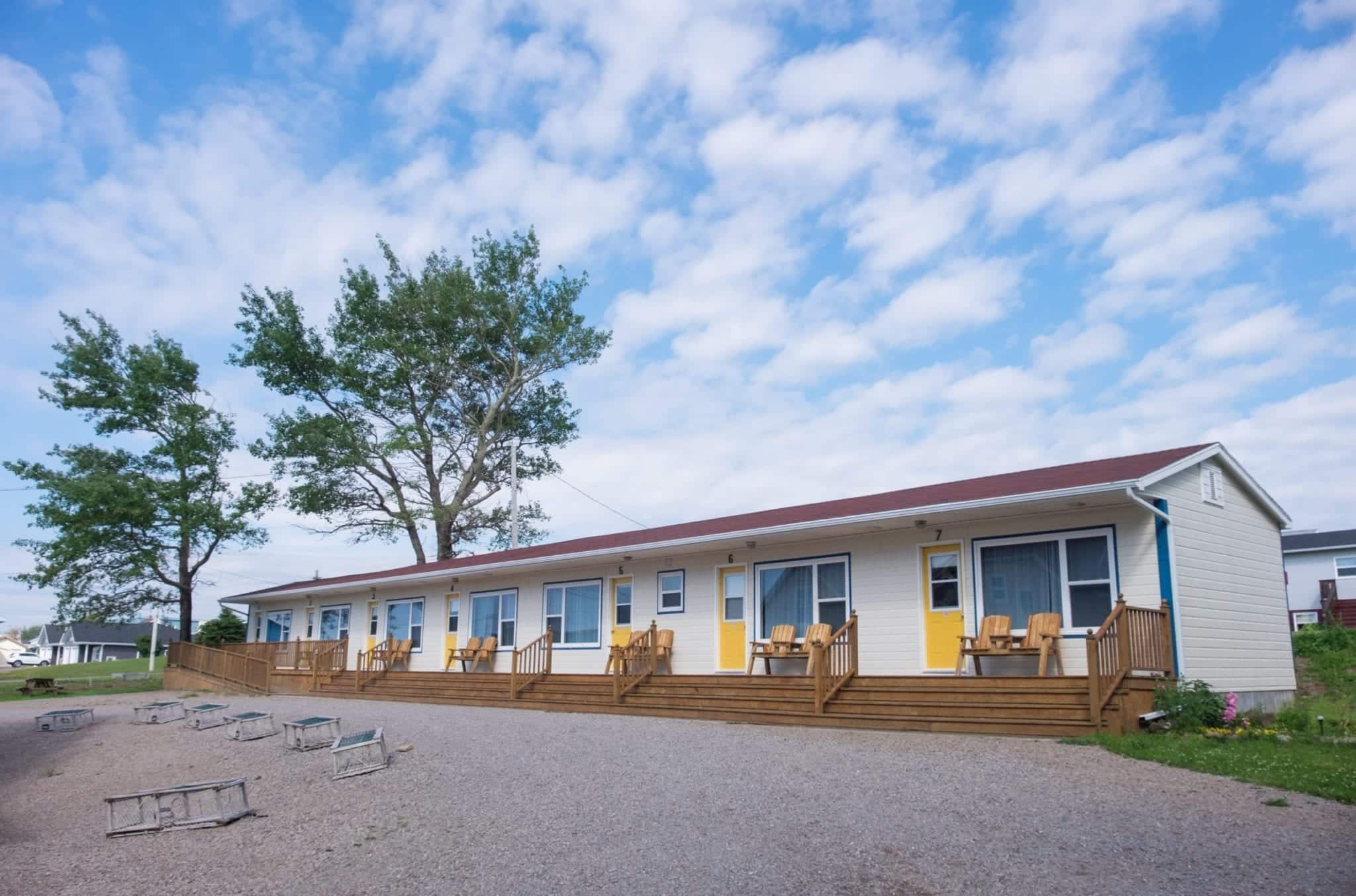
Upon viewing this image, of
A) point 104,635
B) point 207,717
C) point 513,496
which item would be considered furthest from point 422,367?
point 104,635

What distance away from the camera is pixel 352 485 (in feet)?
114

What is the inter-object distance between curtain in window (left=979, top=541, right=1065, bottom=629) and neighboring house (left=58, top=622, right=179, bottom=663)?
7745cm

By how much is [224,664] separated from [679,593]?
15.1m

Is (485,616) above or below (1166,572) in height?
below

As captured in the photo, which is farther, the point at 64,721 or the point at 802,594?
the point at 64,721

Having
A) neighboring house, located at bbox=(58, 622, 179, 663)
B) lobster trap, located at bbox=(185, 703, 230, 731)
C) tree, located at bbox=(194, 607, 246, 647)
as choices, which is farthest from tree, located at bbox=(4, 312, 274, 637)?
neighboring house, located at bbox=(58, 622, 179, 663)

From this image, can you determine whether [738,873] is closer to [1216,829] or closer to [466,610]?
[1216,829]

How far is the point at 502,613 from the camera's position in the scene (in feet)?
68.9

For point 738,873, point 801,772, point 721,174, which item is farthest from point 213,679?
point 738,873

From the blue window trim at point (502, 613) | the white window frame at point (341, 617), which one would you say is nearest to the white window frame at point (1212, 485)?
the blue window trim at point (502, 613)

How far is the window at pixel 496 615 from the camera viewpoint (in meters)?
20.7

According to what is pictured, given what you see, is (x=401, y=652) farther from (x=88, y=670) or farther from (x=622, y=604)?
(x=88, y=670)

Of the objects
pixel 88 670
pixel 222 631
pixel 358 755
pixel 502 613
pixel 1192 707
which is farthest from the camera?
pixel 88 670

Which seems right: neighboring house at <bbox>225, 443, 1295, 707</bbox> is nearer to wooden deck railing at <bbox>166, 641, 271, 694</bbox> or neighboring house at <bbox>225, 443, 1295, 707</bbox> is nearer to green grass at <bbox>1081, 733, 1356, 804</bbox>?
green grass at <bbox>1081, 733, 1356, 804</bbox>
